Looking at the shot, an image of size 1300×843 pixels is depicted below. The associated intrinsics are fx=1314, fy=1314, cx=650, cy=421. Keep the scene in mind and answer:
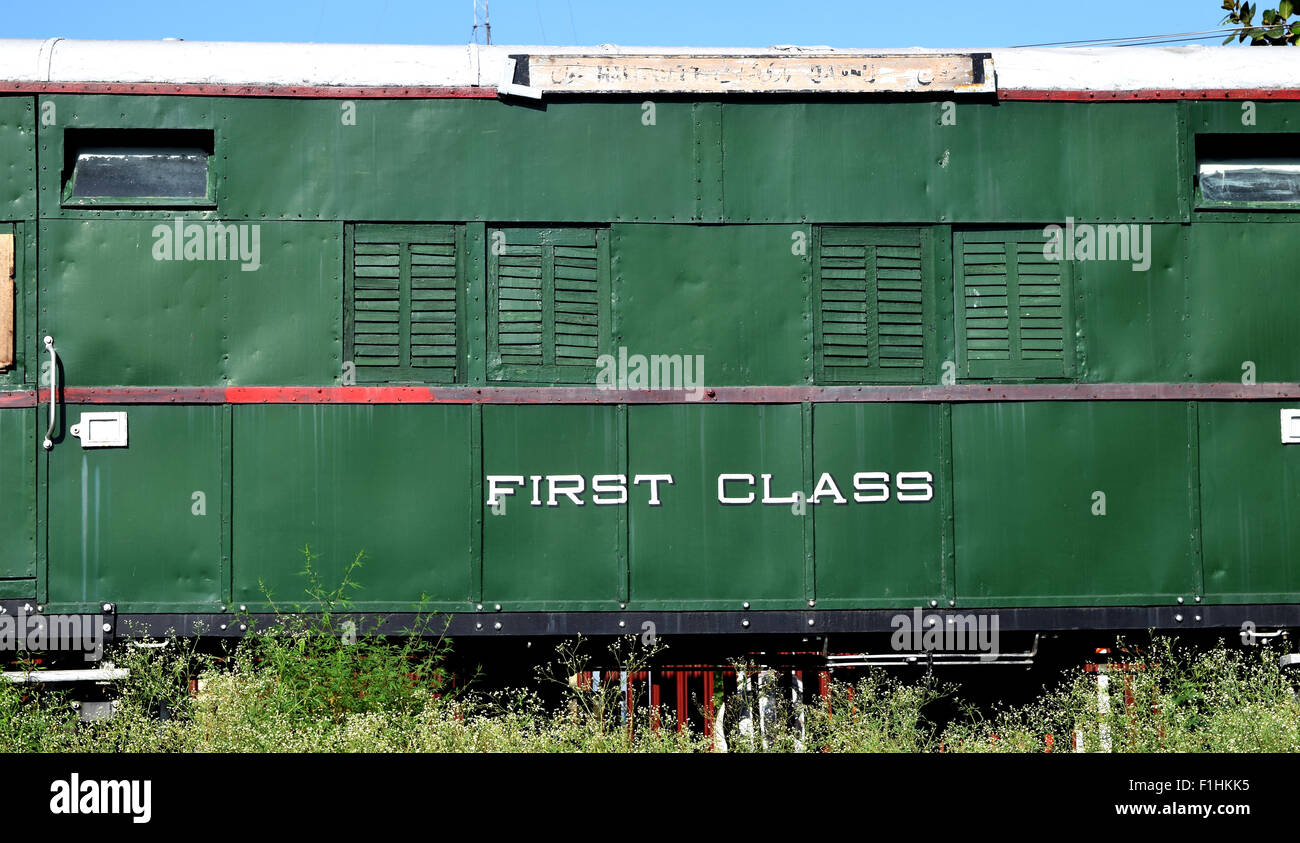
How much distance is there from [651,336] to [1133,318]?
114 inches

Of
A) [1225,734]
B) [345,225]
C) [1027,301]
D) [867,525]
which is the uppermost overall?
[345,225]

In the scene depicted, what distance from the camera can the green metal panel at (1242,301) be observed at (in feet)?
25.8

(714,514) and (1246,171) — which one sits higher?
(1246,171)

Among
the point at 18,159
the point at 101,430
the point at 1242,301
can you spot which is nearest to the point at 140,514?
the point at 101,430

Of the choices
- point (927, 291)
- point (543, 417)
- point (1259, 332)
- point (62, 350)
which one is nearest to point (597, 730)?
point (543, 417)

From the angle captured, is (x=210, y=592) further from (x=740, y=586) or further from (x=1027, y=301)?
(x=1027, y=301)

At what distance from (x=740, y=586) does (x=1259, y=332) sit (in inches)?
137

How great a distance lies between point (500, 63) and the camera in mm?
7770

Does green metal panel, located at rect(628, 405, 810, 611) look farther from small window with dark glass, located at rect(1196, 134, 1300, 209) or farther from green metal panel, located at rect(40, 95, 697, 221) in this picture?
small window with dark glass, located at rect(1196, 134, 1300, 209)

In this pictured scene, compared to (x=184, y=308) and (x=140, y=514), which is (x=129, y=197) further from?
(x=140, y=514)

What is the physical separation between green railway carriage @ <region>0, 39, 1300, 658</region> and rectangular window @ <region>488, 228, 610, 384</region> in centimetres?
2

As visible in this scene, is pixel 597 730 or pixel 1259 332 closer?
pixel 597 730

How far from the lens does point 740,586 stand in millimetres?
7684

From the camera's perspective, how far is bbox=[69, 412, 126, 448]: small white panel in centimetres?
748
